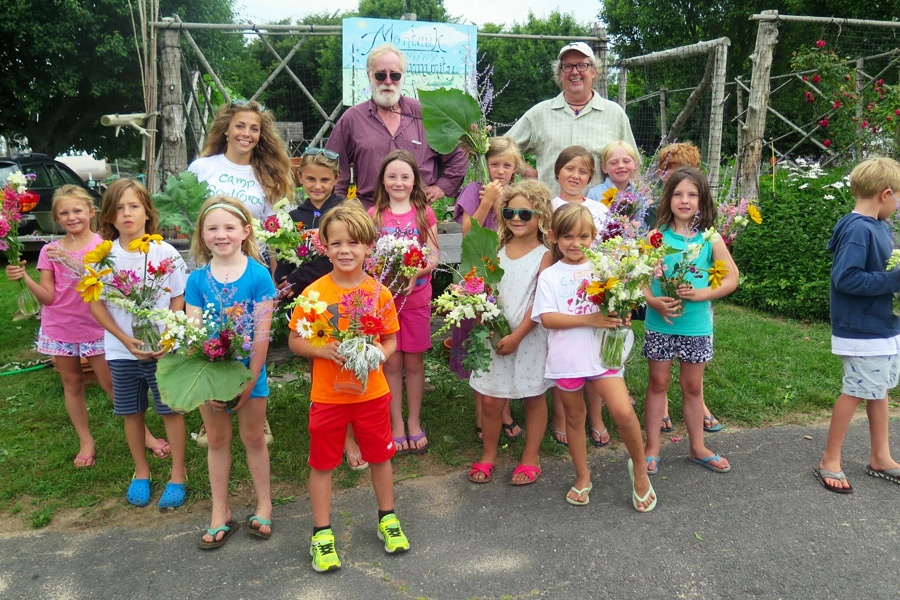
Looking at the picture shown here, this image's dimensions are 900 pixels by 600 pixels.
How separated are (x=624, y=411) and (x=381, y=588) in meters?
1.42

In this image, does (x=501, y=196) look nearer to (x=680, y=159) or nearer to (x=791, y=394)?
(x=680, y=159)

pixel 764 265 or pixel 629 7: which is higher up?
pixel 629 7

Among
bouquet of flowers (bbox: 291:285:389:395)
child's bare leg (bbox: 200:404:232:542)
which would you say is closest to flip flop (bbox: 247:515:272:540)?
child's bare leg (bbox: 200:404:232:542)

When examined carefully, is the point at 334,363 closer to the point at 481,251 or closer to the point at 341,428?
the point at 341,428

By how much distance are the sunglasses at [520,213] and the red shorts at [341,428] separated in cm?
119

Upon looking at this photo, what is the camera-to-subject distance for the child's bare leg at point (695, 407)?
3.64 meters

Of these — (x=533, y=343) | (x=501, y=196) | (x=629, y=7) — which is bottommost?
(x=533, y=343)

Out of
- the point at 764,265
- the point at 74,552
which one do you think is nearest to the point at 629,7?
the point at 764,265

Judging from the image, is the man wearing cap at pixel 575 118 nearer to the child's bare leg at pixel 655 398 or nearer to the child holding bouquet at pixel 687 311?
the child holding bouquet at pixel 687 311

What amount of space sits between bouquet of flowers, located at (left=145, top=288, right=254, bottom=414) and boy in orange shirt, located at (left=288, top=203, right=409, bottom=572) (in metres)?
0.24

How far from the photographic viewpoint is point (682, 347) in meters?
3.62

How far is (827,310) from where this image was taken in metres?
6.70

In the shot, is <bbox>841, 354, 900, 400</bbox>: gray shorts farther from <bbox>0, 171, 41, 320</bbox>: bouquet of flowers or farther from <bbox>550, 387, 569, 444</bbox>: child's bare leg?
<bbox>0, 171, 41, 320</bbox>: bouquet of flowers

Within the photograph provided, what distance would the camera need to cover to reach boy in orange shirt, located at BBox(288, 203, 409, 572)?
284 cm
